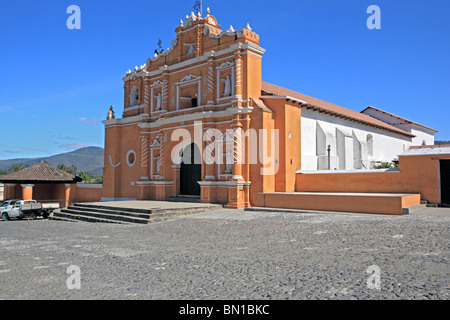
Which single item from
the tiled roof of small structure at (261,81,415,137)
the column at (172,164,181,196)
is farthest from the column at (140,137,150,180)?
the tiled roof of small structure at (261,81,415,137)

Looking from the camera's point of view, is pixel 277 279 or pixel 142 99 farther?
pixel 142 99

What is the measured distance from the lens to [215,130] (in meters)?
18.9

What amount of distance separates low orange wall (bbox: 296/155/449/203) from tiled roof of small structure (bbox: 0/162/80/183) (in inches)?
772

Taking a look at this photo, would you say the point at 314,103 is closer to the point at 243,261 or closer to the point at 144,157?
the point at 144,157

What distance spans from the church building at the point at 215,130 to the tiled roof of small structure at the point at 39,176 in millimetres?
5235

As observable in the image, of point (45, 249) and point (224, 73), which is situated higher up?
point (224, 73)

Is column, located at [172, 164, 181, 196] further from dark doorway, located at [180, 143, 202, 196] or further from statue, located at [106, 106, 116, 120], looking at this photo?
statue, located at [106, 106, 116, 120]

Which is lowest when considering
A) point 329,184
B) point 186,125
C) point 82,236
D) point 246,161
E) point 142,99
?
point 82,236

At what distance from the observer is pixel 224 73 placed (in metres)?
18.8

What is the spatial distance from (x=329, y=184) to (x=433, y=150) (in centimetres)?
447

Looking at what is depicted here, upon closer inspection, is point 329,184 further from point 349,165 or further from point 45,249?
point 45,249

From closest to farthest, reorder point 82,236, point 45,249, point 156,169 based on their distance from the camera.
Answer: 1. point 45,249
2. point 82,236
3. point 156,169
